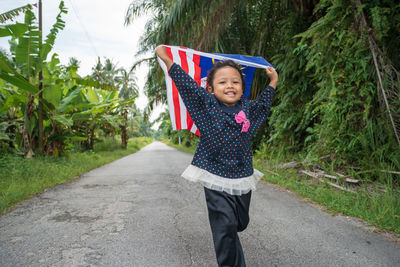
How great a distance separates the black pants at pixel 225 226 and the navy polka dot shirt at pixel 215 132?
0.58 ft

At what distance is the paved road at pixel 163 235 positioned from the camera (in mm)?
2340

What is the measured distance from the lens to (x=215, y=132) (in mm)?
2039

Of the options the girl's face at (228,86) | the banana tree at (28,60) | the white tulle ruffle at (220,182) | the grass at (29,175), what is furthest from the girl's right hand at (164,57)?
the banana tree at (28,60)

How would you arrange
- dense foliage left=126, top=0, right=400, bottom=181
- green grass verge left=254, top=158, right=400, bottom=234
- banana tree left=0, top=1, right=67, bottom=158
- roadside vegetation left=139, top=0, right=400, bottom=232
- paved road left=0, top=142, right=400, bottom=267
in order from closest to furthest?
paved road left=0, top=142, right=400, bottom=267, green grass verge left=254, top=158, right=400, bottom=234, roadside vegetation left=139, top=0, right=400, bottom=232, dense foliage left=126, top=0, right=400, bottom=181, banana tree left=0, top=1, right=67, bottom=158

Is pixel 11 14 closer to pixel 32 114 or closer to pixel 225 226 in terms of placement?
pixel 32 114

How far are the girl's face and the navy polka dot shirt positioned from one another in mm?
52

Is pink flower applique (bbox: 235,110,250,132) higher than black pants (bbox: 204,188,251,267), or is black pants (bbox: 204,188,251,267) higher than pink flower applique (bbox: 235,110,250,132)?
pink flower applique (bbox: 235,110,250,132)

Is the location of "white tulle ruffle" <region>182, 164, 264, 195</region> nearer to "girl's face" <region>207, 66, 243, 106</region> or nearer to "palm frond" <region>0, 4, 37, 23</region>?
"girl's face" <region>207, 66, 243, 106</region>

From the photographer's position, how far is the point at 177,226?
3.16m

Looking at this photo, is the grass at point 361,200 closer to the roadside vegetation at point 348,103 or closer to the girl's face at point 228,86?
the roadside vegetation at point 348,103

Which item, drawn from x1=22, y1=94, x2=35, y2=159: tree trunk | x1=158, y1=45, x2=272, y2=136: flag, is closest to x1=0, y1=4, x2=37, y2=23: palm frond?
x1=22, y1=94, x2=35, y2=159: tree trunk

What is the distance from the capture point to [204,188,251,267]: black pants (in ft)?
6.31

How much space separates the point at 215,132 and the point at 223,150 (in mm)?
147

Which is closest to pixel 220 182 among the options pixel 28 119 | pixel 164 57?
pixel 164 57
